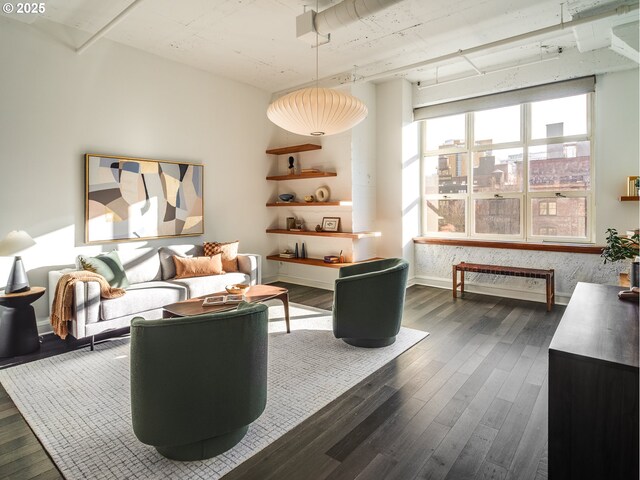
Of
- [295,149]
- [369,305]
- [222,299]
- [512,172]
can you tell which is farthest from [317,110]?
[512,172]

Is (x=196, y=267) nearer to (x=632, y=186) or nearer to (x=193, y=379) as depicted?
(x=193, y=379)

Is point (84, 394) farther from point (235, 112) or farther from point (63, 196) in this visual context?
point (235, 112)

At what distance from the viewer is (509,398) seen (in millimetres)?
2574

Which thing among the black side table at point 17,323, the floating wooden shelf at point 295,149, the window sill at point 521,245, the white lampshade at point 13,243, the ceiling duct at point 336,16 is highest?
the ceiling duct at point 336,16

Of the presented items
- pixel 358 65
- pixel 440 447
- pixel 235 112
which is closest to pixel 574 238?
pixel 358 65

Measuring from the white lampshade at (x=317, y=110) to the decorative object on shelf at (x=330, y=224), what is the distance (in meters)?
2.47

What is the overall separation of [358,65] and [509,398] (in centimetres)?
447

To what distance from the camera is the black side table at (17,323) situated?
129 inches

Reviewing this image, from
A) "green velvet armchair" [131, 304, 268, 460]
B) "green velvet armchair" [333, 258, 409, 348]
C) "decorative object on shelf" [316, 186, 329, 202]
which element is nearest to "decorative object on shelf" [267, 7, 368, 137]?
"green velvet armchair" [333, 258, 409, 348]

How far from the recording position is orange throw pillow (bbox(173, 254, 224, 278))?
4598 mm

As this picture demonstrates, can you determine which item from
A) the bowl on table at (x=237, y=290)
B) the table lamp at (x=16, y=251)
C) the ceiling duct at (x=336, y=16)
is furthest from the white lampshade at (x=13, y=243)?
the ceiling duct at (x=336, y=16)

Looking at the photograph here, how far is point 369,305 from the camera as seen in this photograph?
3.32m

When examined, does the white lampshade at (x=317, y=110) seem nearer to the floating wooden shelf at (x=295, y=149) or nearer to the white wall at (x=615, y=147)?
the floating wooden shelf at (x=295, y=149)

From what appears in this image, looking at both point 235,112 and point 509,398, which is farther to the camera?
point 235,112
